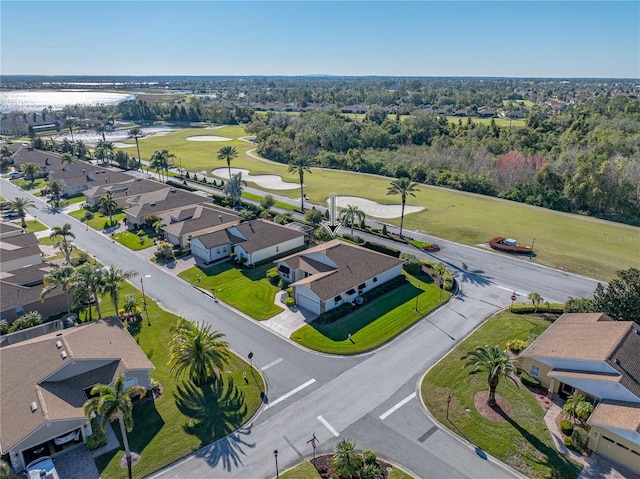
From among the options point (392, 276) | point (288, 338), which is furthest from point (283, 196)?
point (288, 338)

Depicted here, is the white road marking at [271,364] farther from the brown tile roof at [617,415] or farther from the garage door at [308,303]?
the brown tile roof at [617,415]

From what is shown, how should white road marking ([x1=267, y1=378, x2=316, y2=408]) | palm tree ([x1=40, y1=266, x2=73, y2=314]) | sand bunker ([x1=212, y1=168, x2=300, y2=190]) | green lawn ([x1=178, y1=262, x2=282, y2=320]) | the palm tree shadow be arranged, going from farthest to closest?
sand bunker ([x1=212, y1=168, x2=300, y2=190]) → green lawn ([x1=178, y1=262, x2=282, y2=320]) → palm tree ([x1=40, y1=266, x2=73, y2=314]) → white road marking ([x1=267, y1=378, x2=316, y2=408]) → the palm tree shadow

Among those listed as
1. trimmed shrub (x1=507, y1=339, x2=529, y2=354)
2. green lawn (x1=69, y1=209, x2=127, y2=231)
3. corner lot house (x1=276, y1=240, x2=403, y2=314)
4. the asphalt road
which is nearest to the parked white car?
the asphalt road

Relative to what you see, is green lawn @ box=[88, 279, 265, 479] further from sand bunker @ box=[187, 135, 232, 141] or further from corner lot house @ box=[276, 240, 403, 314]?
sand bunker @ box=[187, 135, 232, 141]

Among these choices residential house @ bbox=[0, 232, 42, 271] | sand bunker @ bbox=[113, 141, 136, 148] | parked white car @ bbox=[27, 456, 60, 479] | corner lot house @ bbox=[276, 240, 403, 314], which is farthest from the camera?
sand bunker @ bbox=[113, 141, 136, 148]

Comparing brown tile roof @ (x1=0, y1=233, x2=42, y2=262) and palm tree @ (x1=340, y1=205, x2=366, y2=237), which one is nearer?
brown tile roof @ (x1=0, y1=233, x2=42, y2=262)

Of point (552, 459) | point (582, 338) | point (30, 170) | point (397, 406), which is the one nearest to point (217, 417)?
point (397, 406)

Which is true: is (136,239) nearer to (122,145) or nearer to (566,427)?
(566,427)

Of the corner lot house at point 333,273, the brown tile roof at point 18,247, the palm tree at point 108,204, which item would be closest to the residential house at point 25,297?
the brown tile roof at point 18,247
